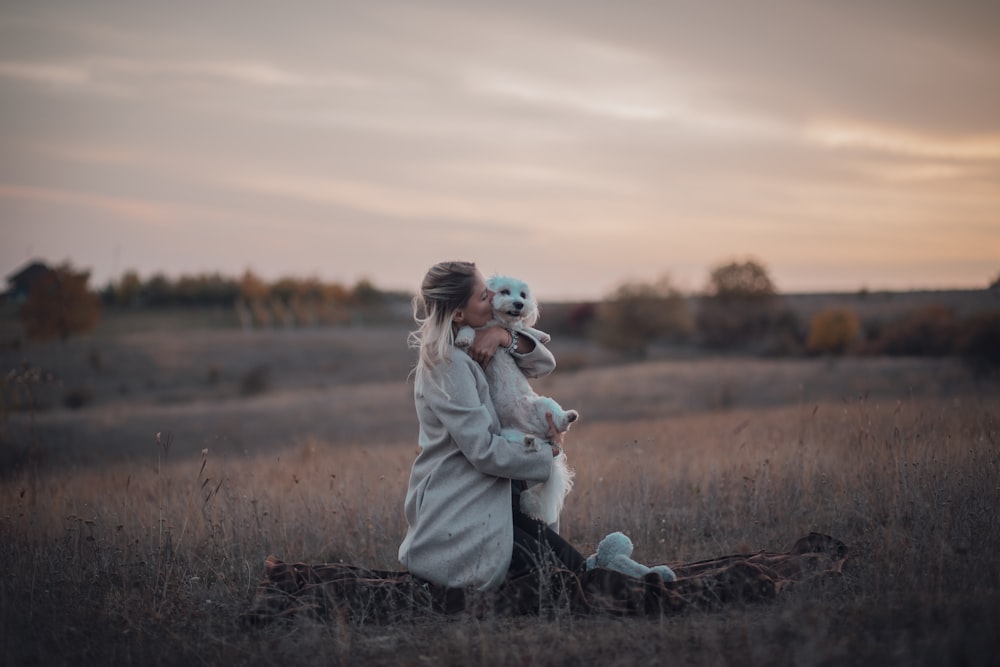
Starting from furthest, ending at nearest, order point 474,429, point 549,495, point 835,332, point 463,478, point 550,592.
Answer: point 835,332, point 549,495, point 463,478, point 550,592, point 474,429

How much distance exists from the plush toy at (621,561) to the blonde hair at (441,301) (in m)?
1.61

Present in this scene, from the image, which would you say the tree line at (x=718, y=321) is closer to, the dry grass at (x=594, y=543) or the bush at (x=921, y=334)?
the bush at (x=921, y=334)

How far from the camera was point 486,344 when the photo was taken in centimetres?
455

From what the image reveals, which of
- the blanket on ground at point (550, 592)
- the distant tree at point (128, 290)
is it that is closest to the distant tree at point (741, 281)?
the blanket on ground at point (550, 592)

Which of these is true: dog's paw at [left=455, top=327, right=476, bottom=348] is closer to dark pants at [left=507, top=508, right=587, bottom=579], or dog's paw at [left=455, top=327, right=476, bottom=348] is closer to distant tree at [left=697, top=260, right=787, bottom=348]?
dark pants at [left=507, top=508, right=587, bottom=579]

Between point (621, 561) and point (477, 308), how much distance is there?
1822 mm

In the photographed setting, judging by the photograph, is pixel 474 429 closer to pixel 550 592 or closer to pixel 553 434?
pixel 553 434

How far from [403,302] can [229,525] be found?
9548 centimetres

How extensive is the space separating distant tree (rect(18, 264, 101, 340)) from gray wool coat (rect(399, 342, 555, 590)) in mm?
53972

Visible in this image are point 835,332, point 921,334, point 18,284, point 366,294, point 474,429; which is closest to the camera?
point 474,429

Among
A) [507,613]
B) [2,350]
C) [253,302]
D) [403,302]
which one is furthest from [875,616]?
[403,302]

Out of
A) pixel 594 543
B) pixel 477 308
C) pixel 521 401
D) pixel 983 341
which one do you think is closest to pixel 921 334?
pixel 983 341

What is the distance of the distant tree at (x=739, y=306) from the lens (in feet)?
183

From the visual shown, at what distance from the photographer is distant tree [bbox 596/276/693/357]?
167ft
